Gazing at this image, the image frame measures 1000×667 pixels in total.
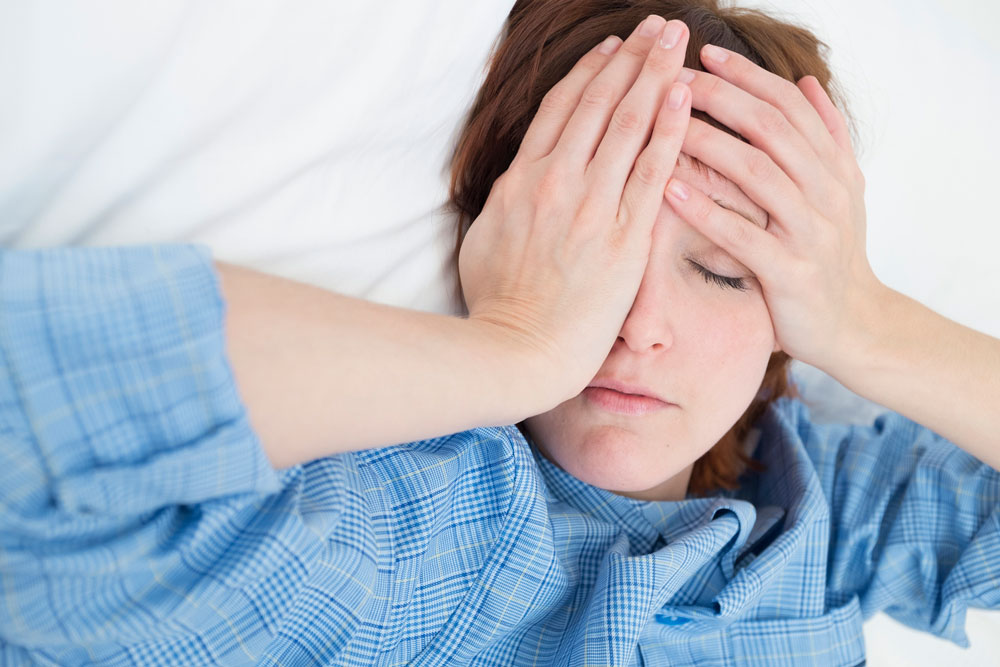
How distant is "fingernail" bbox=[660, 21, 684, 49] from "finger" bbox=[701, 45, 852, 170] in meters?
0.07

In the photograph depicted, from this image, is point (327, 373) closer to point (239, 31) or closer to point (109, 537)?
point (109, 537)

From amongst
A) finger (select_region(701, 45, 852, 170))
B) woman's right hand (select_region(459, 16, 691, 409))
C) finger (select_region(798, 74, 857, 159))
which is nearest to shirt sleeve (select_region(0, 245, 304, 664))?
woman's right hand (select_region(459, 16, 691, 409))

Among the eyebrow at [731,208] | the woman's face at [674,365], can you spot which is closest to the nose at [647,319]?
the woman's face at [674,365]

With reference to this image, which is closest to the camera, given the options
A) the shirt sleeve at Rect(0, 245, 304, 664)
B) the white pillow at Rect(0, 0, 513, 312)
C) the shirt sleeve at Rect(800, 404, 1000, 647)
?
the shirt sleeve at Rect(0, 245, 304, 664)

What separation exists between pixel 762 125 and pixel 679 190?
0.44 ft

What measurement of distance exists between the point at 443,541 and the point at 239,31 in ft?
1.79

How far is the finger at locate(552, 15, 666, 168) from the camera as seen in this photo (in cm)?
87

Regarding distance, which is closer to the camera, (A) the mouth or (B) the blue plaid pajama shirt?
(B) the blue plaid pajama shirt

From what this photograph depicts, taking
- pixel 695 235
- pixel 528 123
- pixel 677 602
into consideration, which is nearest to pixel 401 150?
pixel 528 123

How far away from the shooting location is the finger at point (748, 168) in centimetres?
87

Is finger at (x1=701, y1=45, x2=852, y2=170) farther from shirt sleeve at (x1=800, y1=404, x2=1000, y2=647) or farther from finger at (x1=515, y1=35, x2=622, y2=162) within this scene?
shirt sleeve at (x1=800, y1=404, x2=1000, y2=647)

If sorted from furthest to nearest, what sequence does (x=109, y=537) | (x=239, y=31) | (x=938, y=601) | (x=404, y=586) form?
(x=938, y=601), (x=404, y=586), (x=239, y=31), (x=109, y=537)

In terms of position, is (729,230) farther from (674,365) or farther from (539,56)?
(539,56)

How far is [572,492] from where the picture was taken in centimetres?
112
